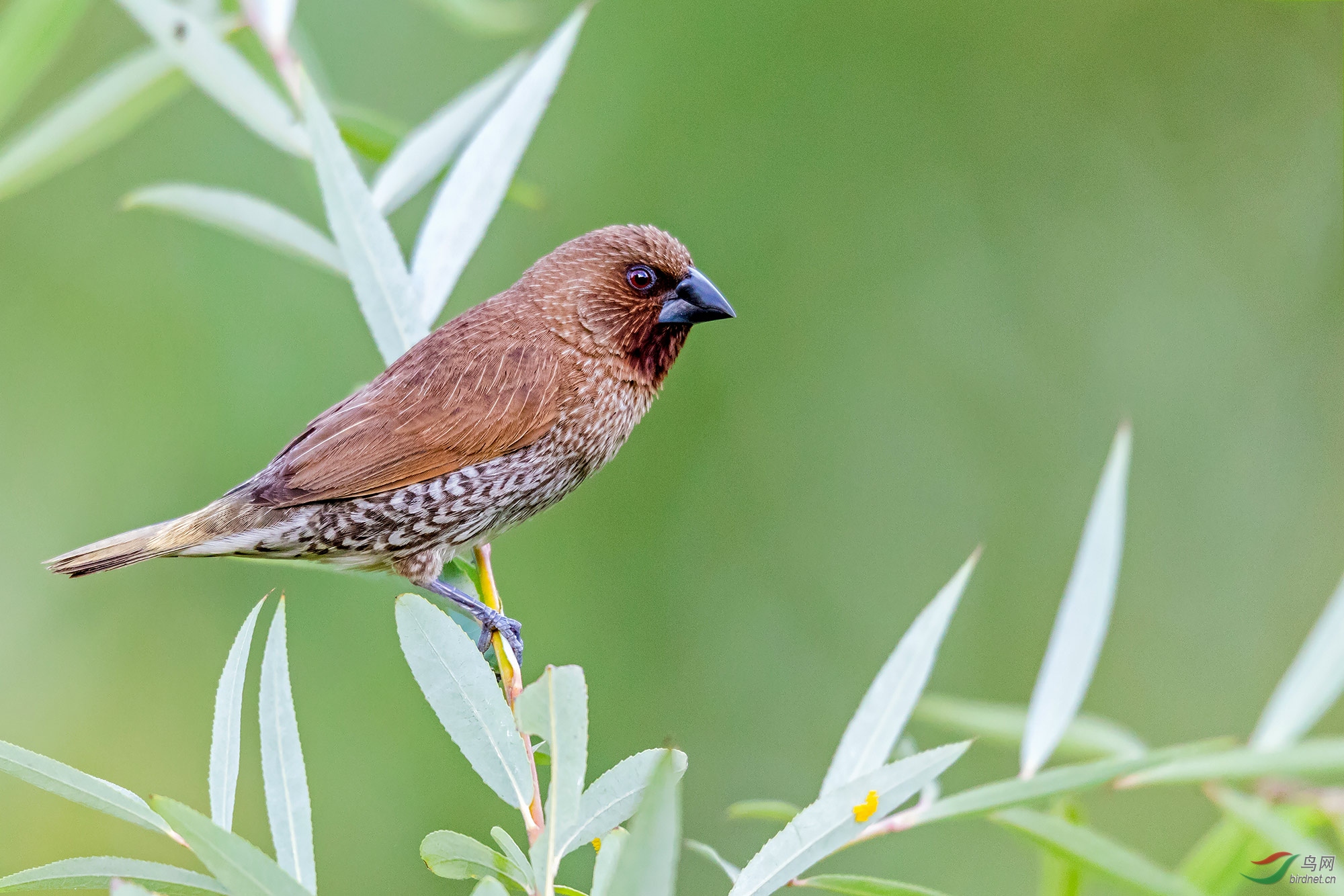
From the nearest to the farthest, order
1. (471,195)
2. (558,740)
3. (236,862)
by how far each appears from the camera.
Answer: (236,862)
(558,740)
(471,195)

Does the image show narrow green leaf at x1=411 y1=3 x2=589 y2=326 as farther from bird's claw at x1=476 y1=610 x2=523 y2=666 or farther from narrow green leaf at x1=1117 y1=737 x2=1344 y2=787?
narrow green leaf at x1=1117 y1=737 x2=1344 y2=787

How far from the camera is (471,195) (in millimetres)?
2662

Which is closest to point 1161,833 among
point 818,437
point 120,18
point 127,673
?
point 818,437

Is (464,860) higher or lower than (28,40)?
lower

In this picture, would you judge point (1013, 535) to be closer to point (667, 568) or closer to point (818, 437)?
point (818, 437)

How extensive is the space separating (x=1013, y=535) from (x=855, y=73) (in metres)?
2.22

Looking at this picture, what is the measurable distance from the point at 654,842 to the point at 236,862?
49 centimetres

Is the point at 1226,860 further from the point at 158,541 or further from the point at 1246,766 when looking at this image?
the point at 158,541

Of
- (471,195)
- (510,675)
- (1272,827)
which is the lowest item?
(1272,827)

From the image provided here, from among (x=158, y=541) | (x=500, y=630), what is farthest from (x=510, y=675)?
(x=158, y=541)

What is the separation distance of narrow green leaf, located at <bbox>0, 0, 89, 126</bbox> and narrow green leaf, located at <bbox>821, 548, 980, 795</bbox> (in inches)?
79.6

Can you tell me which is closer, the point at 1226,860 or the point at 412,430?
the point at 1226,860

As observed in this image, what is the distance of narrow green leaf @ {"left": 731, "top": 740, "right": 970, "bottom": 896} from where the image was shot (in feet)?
5.21

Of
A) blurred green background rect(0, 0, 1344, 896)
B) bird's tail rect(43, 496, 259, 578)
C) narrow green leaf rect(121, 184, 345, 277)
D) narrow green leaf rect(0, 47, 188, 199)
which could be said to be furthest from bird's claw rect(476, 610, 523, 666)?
blurred green background rect(0, 0, 1344, 896)
